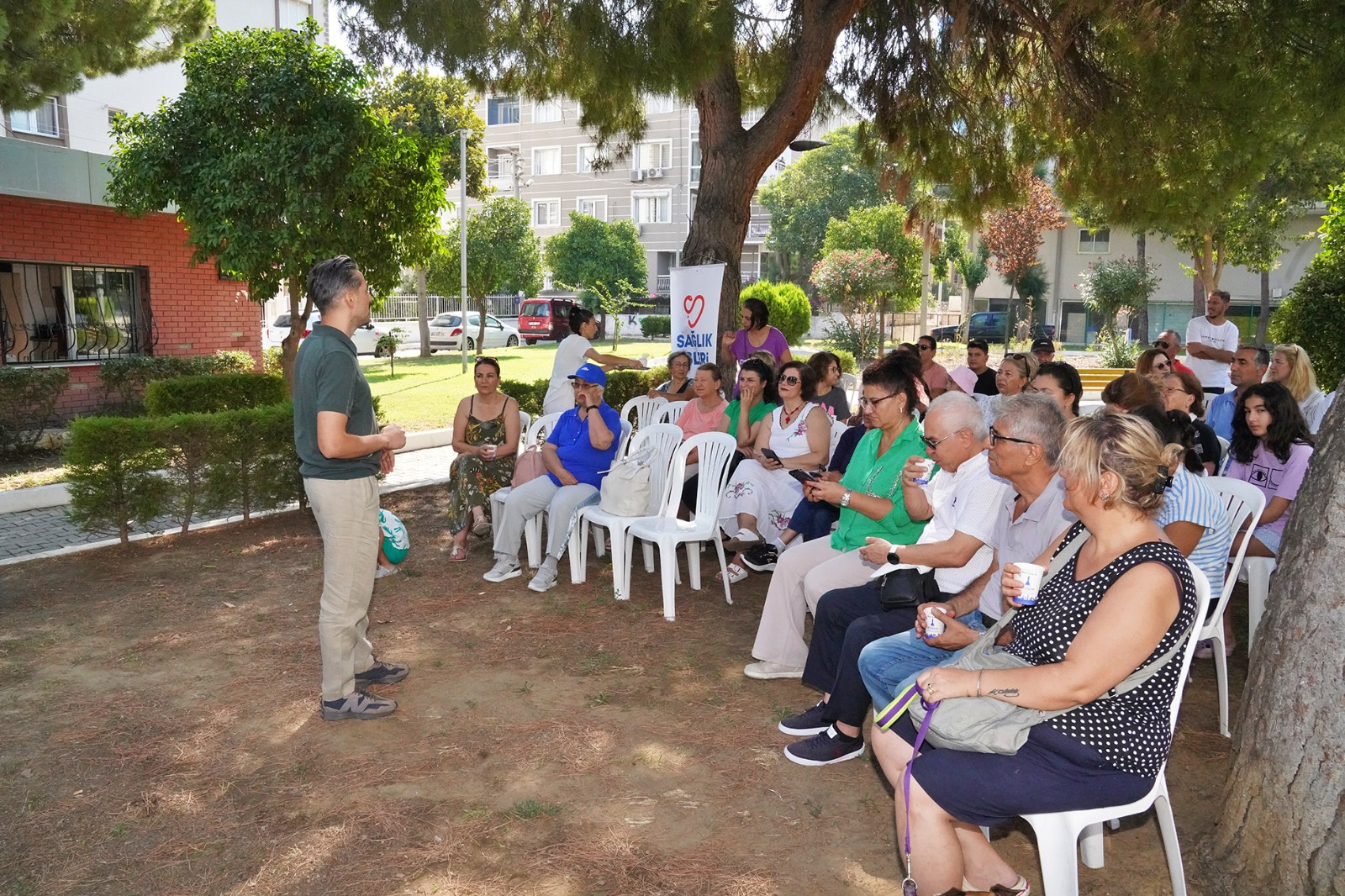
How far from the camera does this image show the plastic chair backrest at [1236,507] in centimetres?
400

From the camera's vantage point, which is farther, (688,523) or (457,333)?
(457,333)

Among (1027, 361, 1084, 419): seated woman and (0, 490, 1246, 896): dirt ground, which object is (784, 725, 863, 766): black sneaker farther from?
(1027, 361, 1084, 419): seated woman

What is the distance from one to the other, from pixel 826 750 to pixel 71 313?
44.1 ft

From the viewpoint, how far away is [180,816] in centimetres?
351

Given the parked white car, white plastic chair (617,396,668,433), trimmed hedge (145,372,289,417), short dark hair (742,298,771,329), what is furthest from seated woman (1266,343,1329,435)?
the parked white car

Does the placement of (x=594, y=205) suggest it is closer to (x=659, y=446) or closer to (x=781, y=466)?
(x=659, y=446)

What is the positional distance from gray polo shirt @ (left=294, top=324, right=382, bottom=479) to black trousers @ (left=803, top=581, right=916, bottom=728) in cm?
205

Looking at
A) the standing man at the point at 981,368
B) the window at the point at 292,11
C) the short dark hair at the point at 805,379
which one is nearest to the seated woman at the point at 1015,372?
the short dark hair at the point at 805,379

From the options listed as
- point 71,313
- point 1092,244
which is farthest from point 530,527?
point 1092,244

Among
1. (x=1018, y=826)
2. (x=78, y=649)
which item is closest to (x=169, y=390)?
(x=78, y=649)

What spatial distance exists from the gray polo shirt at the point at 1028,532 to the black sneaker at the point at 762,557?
271 centimetres

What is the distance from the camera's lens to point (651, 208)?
49.8 metres

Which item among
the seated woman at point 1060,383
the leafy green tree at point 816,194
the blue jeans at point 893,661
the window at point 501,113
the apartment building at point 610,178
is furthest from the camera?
the window at point 501,113

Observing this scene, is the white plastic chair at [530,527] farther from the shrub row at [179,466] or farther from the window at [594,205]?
the window at [594,205]
